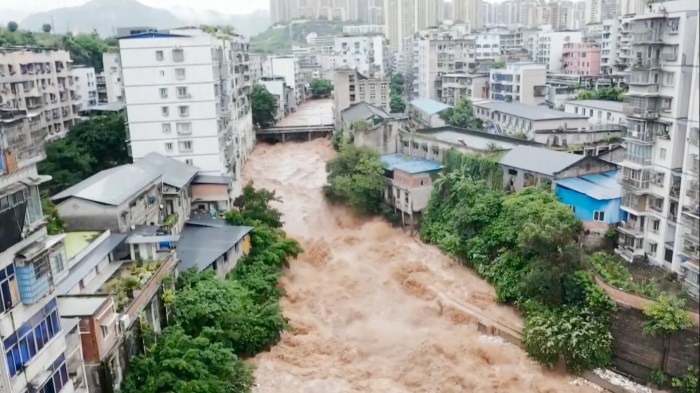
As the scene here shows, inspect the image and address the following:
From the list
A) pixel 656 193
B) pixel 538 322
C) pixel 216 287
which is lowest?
pixel 538 322

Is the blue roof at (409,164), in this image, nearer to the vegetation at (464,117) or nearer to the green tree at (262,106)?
the vegetation at (464,117)

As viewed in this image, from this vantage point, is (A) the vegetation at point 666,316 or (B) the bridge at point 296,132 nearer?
(A) the vegetation at point 666,316

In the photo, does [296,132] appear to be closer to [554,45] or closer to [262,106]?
[262,106]

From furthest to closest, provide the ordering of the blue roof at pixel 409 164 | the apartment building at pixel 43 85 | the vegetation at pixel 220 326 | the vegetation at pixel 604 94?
the vegetation at pixel 604 94 < the apartment building at pixel 43 85 < the blue roof at pixel 409 164 < the vegetation at pixel 220 326

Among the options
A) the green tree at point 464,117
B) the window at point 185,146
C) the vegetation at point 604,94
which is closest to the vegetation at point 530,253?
the window at point 185,146

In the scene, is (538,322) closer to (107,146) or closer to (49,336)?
(49,336)

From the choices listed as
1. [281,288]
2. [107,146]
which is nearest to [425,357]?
[281,288]
